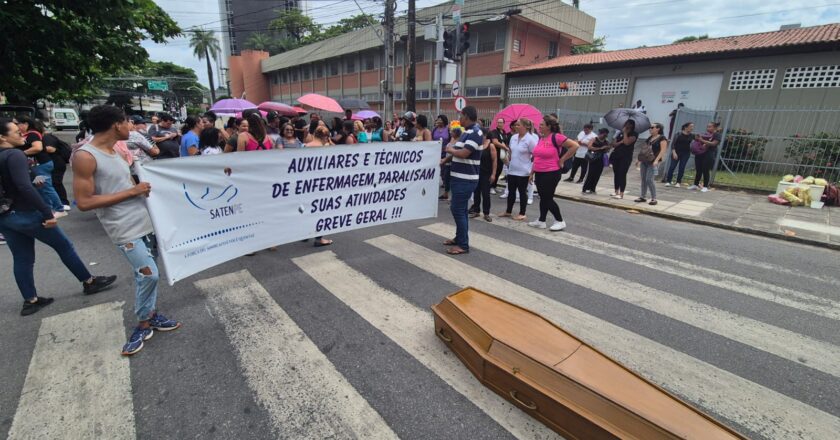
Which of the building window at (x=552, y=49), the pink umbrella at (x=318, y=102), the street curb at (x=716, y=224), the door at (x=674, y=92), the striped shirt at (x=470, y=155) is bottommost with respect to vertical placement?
the street curb at (x=716, y=224)

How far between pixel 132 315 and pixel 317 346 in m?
1.95

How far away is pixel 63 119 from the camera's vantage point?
1409 inches

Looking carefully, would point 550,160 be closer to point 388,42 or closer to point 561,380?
point 561,380

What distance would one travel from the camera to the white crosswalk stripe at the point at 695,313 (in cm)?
313

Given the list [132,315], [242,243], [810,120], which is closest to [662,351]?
[242,243]

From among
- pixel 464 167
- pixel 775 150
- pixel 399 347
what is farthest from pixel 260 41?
pixel 399 347

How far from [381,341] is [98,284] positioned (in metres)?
3.33

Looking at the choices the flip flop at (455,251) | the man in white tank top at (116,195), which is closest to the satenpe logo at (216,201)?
the man in white tank top at (116,195)

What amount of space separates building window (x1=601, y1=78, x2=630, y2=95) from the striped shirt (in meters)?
18.9

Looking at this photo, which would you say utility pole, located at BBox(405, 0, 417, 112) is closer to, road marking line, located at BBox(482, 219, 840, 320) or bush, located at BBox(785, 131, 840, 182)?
road marking line, located at BBox(482, 219, 840, 320)

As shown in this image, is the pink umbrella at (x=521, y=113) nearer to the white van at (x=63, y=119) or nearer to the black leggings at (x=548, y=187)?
the black leggings at (x=548, y=187)

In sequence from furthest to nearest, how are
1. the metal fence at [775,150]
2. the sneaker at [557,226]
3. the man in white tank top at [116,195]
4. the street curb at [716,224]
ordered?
the metal fence at [775,150], the sneaker at [557,226], the street curb at [716,224], the man in white tank top at [116,195]

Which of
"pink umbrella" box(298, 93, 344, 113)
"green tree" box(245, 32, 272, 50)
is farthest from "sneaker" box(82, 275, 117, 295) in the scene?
"green tree" box(245, 32, 272, 50)

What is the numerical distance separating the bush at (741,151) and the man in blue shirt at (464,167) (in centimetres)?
1023
